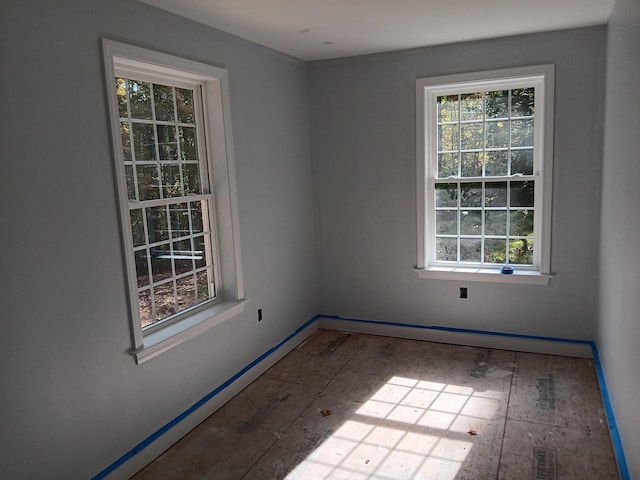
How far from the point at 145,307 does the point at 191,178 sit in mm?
932

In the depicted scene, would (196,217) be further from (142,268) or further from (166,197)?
(142,268)

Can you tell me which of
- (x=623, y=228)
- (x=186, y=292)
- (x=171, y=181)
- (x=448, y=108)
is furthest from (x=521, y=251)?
(x=171, y=181)

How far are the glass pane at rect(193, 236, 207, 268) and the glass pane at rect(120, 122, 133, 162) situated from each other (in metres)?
0.78

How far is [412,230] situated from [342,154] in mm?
969

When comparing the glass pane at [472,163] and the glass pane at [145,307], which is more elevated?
the glass pane at [472,163]

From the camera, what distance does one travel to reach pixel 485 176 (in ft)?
13.6

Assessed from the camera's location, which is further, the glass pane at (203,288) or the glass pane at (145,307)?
the glass pane at (203,288)

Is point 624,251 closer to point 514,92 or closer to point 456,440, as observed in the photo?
point 456,440

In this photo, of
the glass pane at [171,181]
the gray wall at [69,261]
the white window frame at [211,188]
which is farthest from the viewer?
the glass pane at [171,181]

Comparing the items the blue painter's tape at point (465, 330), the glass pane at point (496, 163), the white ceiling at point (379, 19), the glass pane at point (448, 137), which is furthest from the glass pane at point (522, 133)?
the blue painter's tape at point (465, 330)

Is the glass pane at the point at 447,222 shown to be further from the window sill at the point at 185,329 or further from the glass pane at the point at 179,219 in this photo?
the glass pane at the point at 179,219

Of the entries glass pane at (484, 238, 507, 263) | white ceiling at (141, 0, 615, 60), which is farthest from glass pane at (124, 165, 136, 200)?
glass pane at (484, 238, 507, 263)

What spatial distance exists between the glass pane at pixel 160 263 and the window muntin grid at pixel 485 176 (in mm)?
2379

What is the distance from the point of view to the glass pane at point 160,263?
3023 millimetres
